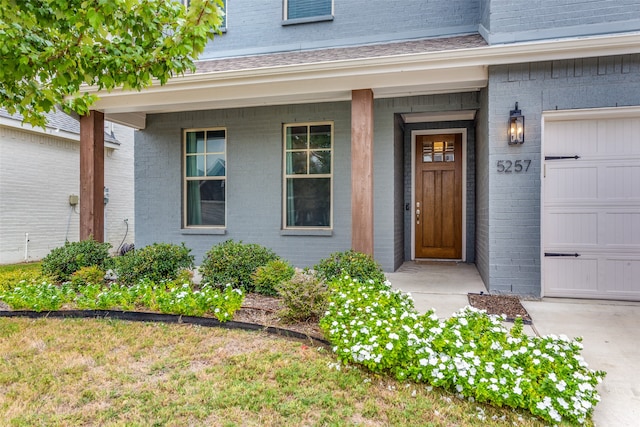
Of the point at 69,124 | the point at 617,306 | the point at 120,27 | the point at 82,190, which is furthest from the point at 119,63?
the point at 69,124

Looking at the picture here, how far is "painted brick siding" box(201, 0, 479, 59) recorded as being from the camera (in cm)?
607

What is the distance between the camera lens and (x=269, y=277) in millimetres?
4500

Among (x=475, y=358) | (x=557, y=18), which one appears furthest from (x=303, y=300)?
(x=557, y=18)

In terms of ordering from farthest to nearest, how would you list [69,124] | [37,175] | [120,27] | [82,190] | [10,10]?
[69,124]
[37,175]
[82,190]
[120,27]
[10,10]

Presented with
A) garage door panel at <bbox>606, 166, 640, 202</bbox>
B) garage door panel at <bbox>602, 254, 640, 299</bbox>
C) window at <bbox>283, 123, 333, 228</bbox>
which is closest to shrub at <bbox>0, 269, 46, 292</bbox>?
window at <bbox>283, 123, 333, 228</bbox>

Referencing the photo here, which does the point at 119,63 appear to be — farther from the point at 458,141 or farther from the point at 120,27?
the point at 458,141

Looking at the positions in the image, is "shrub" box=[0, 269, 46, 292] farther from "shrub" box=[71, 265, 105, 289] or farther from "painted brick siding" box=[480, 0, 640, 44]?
"painted brick siding" box=[480, 0, 640, 44]

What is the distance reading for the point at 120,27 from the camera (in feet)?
11.2

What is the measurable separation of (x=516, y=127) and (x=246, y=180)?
429cm

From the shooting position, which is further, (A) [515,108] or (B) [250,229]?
(B) [250,229]

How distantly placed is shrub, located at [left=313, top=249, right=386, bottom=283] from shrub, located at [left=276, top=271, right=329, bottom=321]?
58 centimetres

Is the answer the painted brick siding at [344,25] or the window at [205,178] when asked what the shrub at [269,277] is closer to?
the window at [205,178]

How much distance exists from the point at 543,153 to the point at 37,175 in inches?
399

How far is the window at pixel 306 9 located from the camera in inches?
259
